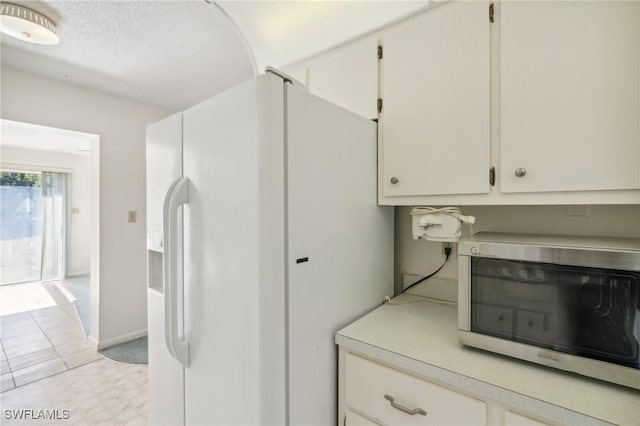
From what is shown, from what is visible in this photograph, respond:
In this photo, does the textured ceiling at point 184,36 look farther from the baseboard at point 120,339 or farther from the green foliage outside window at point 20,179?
the green foliage outside window at point 20,179

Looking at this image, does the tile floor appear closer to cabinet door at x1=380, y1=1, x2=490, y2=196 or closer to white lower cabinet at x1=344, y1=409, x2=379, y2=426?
white lower cabinet at x1=344, y1=409, x2=379, y2=426

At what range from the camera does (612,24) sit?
2.86 feet

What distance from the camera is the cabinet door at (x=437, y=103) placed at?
1107 mm

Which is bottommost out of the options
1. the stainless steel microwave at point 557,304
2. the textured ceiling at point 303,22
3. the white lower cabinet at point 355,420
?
the white lower cabinet at point 355,420

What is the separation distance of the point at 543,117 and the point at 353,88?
31.3 inches

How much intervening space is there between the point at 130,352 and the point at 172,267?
2305 mm

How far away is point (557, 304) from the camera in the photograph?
87 centimetres

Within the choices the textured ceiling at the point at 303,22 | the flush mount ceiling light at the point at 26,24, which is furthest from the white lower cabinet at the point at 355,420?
the flush mount ceiling light at the point at 26,24

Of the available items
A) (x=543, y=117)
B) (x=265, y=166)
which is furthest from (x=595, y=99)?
(x=265, y=166)

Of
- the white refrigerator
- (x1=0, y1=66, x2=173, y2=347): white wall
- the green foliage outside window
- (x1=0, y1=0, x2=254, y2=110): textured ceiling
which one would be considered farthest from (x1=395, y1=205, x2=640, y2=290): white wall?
the green foliage outside window

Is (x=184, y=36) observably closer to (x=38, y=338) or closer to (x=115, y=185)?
(x=115, y=185)

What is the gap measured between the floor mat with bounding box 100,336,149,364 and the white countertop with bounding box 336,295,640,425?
7.69 ft

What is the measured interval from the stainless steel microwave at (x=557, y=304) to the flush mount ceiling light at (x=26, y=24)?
2438mm

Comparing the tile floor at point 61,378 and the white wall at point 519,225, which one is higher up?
the white wall at point 519,225
